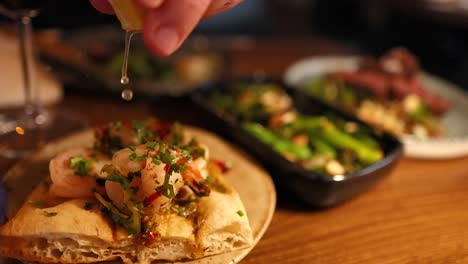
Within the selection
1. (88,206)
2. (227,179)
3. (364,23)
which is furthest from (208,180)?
(364,23)

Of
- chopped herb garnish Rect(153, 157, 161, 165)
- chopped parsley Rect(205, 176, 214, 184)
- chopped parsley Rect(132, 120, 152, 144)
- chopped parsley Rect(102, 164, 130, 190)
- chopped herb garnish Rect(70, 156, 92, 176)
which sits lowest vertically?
chopped parsley Rect(205, 176, 214, 184)

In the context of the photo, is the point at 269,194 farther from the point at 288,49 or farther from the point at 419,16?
the point at 419,16

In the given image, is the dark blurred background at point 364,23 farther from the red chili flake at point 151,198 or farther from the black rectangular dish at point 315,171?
the red chili flake at point 151,198

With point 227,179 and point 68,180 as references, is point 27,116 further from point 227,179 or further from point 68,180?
point 227,179

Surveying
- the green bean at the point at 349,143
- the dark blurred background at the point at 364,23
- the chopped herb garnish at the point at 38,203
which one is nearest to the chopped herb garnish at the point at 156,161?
the chopped herb garnish at the point at 38,203

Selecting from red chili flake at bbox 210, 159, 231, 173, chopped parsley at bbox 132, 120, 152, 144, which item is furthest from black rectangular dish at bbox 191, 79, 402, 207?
chopped parsley at bbox 132, 120, 152, 144

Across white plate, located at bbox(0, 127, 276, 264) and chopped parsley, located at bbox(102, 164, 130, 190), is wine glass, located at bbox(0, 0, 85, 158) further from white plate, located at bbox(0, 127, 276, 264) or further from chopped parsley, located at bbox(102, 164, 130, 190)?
chopped parsley, located at bbox(102, 164, 130, 190)

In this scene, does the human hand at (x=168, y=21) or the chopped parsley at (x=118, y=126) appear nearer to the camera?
the human hand at (x=168, y=21)
